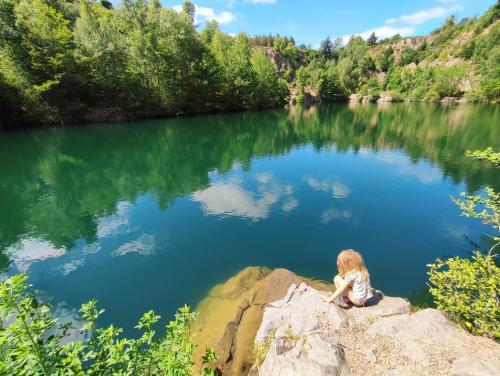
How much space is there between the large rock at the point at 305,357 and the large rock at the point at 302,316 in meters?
0.33

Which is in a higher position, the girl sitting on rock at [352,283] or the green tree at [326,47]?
the green tree at [326,47]

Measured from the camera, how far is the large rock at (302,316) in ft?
16.3

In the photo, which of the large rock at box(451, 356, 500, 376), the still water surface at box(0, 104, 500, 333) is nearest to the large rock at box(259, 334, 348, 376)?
the large rock at box(451, 356, 500, 376)

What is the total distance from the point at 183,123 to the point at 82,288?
36282 mm

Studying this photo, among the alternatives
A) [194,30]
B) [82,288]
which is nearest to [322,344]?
[82,288]

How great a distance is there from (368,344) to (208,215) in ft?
30.0

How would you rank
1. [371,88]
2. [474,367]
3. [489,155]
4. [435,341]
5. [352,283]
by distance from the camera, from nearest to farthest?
[474,367], [435,341], [489,155], [352,283], [371,88]

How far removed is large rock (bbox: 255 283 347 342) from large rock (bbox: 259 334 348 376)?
330 mm

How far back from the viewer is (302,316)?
520cm

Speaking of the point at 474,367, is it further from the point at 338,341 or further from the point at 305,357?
the point at 305,357

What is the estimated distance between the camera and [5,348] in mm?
2930

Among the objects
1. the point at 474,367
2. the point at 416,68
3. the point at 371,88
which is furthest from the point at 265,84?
the point at 416,68

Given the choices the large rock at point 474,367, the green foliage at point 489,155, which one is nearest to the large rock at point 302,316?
the large rock at point 474,367

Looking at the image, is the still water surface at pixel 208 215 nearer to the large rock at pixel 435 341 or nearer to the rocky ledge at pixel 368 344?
the rocky ledge at pixel 368 344
